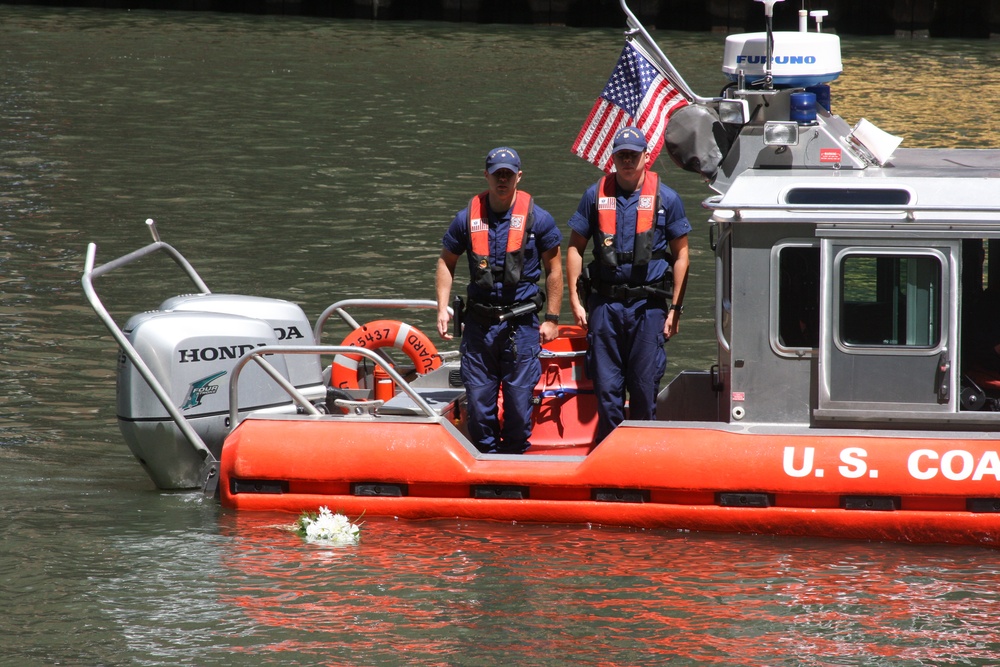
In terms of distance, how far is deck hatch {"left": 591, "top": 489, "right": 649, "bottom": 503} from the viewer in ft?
24.6

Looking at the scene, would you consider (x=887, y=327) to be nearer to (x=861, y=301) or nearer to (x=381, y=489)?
(x=861, y=301)

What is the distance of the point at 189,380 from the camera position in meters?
7.86

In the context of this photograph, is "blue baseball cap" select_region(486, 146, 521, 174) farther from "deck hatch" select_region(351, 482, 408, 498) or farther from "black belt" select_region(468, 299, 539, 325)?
"deck hatch" select_region(351, 482, 408, 498)

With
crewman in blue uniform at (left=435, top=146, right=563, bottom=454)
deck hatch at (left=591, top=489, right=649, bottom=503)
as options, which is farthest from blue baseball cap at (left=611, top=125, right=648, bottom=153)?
deck hatch at (left=591, top=489, right=649, bottom=503)

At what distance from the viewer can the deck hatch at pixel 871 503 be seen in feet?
23.8

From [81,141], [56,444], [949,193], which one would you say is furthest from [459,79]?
[949,193]

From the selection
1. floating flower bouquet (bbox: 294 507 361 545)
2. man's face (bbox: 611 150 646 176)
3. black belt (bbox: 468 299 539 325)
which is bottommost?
floating flower bouquet (bbox: 294 507 361 545)

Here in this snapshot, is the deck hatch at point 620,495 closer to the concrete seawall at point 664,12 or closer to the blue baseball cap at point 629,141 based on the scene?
the blue baseball cap at point 629,141

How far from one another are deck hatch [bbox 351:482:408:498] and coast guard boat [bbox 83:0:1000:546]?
0.01m

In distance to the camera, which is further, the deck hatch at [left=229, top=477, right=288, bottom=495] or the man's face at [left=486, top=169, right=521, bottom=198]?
the deck hatch at [left=229, top=477, right=288, bottom=495]

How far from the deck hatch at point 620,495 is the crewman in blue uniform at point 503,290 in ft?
2.11

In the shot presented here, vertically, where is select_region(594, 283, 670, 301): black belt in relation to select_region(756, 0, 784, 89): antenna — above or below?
below

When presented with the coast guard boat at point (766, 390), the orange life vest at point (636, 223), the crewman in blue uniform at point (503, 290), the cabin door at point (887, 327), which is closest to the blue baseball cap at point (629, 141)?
the orange life vest at point (636, 223)

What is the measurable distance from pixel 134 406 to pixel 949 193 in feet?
14.8
